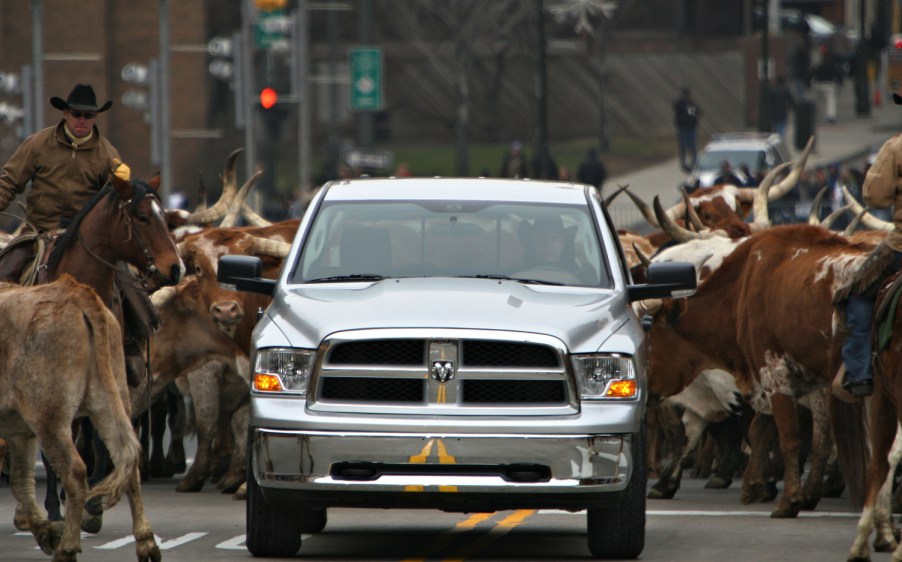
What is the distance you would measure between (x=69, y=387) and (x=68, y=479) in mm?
481

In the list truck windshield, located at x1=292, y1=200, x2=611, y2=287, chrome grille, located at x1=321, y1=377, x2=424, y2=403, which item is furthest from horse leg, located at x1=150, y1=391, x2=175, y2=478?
chrome grille, located at x1=321, y1=377, x2=424, y2=403

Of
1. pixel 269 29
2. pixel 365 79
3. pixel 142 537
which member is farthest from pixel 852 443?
pixel 365 79

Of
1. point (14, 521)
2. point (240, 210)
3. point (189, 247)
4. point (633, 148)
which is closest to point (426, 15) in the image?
point (633, 148)

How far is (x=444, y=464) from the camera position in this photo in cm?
1031

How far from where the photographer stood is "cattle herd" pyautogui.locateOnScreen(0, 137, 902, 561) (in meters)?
10.6

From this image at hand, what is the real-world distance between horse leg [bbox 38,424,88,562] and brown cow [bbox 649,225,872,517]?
4.80m

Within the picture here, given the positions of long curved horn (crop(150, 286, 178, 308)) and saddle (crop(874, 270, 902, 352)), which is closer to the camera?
saddle (crop(874, 270, 902, 352))

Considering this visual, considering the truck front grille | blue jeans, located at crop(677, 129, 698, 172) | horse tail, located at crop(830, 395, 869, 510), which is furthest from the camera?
blue jeans, located at crop(677, 129, 698, 172)

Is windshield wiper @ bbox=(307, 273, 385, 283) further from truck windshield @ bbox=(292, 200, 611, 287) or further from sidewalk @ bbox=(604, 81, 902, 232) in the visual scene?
sidewalk @ bbox=(604, 81, 902, 232)

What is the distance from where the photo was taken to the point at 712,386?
16.3 m

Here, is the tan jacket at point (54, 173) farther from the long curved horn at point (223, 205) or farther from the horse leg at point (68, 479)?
the long curved horn at point (223, 205)

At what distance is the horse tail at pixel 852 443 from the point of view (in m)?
13.8

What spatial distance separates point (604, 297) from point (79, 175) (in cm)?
428

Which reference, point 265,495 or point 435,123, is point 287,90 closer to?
point 435,123
